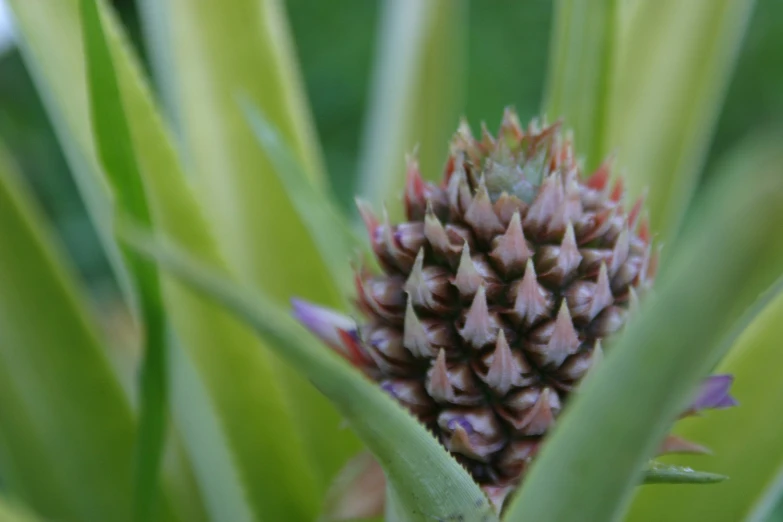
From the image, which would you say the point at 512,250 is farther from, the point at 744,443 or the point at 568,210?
the point at 744,443

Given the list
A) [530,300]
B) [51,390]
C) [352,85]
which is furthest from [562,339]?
[352,85]

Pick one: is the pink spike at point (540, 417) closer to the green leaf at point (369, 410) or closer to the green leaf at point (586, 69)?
the green leaf at point (369, 410)

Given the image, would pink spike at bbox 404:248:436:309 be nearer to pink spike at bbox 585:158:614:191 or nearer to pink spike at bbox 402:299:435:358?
pink spike at bbox 402:299:435:358

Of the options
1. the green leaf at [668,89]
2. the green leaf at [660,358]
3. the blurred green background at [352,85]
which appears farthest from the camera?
the blurred green background at [352,85]

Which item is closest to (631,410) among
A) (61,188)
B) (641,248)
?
(641,248)

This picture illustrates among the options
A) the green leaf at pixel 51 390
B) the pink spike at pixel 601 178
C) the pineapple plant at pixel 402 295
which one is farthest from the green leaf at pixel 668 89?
the green leaf at pixel 51 390

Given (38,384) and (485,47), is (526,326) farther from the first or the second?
(485,47)
